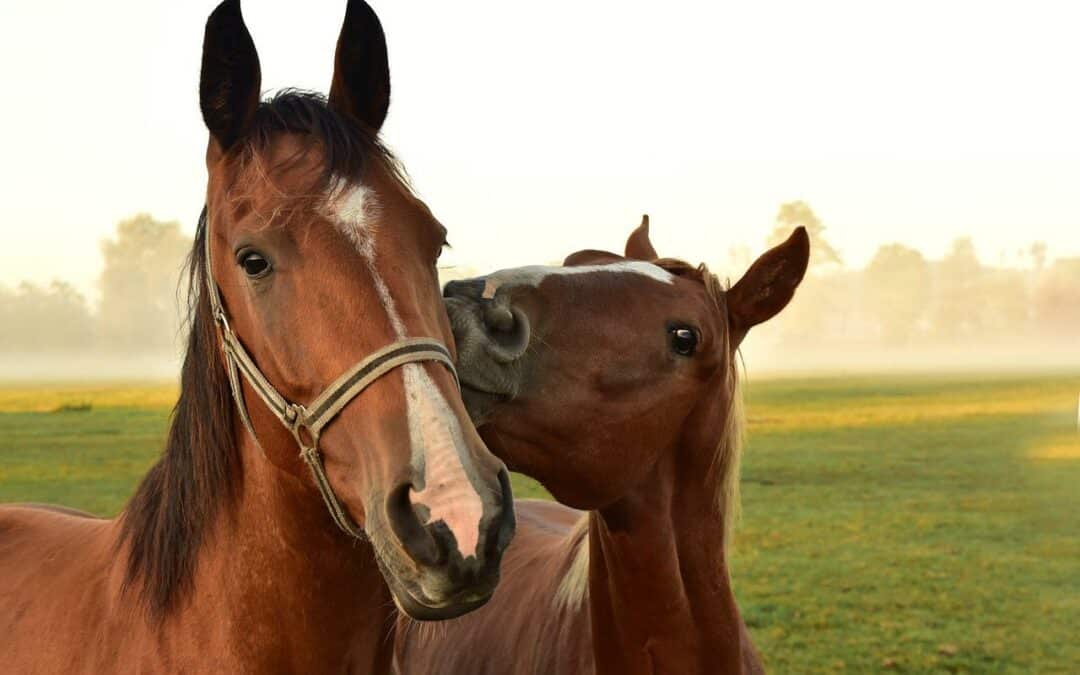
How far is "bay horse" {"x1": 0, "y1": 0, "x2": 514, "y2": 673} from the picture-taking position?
6.24ft

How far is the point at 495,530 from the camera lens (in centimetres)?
185

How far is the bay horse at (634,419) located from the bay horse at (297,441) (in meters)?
0.61

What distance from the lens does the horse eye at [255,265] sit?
6.97ft

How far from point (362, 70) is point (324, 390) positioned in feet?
2.71

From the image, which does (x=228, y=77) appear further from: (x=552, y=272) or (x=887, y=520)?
(x=887, y=520)

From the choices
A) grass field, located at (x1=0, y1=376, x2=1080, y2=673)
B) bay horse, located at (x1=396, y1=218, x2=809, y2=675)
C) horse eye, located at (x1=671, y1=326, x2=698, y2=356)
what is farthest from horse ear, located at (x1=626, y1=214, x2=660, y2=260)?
grass field, located at (x1=0, y1=376, x2=1080, y2=673)

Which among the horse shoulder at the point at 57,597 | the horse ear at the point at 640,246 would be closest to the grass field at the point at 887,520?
the horse ear at the point at 640,246

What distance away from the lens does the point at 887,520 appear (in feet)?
42.4

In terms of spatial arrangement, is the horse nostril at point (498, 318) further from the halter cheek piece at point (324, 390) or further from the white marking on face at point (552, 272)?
the halter cheek piece at point (324, 390)

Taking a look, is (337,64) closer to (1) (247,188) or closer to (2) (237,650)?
(1) (247,188)

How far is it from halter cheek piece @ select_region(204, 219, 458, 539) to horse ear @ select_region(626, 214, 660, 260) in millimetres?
2004

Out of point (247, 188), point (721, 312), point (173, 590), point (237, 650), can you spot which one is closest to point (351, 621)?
point (237, 650)

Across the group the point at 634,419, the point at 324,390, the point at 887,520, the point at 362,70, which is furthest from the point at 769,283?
the point at 887,520

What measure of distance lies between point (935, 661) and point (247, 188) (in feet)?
22.3
